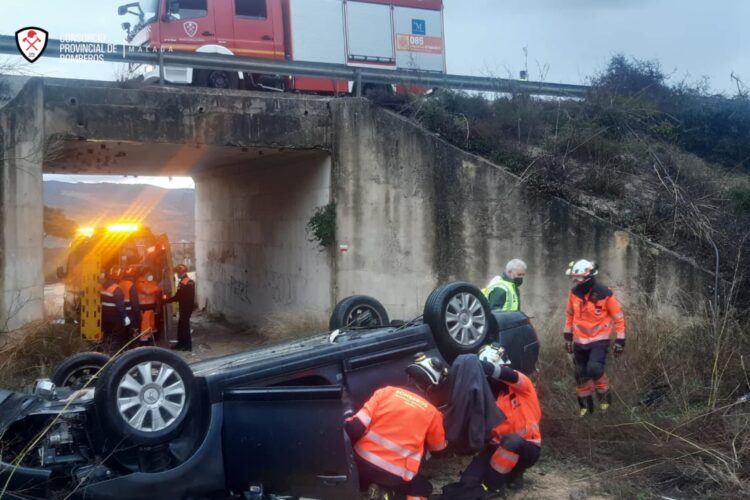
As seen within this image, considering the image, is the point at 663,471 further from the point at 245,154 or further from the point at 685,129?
the point at 685,129

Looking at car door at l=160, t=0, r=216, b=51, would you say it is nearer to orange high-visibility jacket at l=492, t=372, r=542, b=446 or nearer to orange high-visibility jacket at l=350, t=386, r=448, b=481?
orange high-visibility jacket at l=492, t=372, r=542, b=446

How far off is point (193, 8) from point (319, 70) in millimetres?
3583

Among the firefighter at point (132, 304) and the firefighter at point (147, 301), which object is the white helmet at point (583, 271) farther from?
the firefighter at point (147, 301)

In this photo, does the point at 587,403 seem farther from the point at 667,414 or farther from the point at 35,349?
the point at 35,349

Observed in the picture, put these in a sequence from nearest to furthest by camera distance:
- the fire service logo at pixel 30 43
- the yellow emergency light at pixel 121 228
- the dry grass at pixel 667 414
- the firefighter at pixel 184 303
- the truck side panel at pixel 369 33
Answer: the dry grass at pixel 667 414 → the fire service logo at pixel 30 43 → the firefighter at pixel 184 303 → the yellow emergency light at pixel 121 228 → the truck side panel at pixel 369 33

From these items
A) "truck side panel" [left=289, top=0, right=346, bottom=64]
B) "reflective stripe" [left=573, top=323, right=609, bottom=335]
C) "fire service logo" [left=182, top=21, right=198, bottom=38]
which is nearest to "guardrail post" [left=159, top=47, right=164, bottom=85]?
"fire service logo" [left=182, top=21, right=198, bottom=38]

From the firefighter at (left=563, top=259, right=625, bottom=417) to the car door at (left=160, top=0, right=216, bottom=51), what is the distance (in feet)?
30.3

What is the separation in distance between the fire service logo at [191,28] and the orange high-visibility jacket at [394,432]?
35.8 feet

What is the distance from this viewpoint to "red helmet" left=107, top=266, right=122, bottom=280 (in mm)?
11109

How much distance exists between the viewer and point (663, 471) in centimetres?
559

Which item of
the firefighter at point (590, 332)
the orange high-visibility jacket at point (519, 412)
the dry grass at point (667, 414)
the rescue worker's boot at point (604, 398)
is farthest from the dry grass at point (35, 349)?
the rescue worker's boot at point (604, 398)

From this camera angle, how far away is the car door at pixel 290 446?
171 inches

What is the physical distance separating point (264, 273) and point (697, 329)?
826 cm

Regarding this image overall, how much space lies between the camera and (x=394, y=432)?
4410mm
